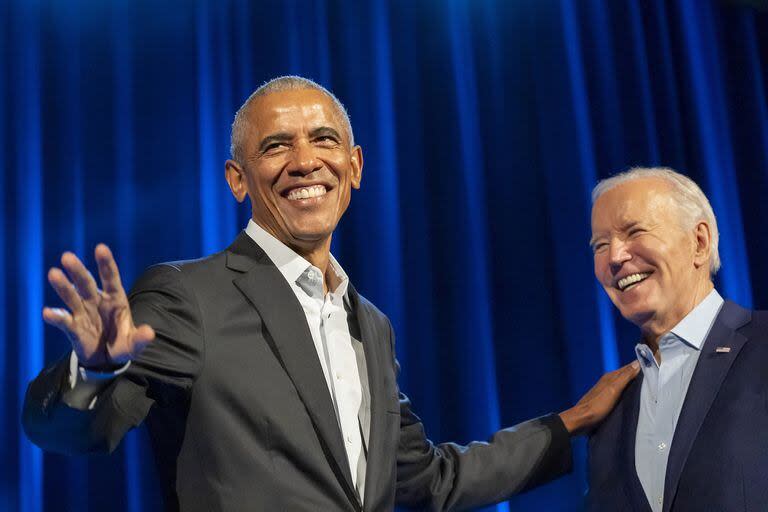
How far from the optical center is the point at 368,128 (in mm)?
3506

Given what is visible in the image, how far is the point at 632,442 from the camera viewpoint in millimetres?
2109

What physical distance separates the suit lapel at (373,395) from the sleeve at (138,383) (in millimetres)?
386

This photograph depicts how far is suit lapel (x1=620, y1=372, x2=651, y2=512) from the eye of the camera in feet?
6.63

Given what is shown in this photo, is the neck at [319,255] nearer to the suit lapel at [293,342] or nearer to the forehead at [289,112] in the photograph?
the suit lapel at [293,342]

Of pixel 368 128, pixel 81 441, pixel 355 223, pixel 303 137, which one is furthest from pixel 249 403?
pixel 368 128

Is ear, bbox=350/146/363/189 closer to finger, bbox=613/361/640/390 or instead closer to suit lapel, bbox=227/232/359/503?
suit lapel, bbox=227/232/359/503

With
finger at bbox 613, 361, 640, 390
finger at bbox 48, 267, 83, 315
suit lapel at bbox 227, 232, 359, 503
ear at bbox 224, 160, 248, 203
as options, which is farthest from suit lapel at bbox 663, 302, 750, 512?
finger at bbox 48, 267, 83, 315

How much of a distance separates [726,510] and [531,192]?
1.94 m

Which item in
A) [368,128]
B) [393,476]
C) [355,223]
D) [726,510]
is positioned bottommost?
[726,510]

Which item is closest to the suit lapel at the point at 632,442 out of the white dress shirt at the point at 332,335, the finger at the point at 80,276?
the white dress shirt at the point at 332,335

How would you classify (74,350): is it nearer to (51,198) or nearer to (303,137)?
(303,137)

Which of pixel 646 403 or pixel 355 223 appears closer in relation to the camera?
pixel 646 403

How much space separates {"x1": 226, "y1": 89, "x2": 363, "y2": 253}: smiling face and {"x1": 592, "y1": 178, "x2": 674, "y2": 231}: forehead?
2.46ft

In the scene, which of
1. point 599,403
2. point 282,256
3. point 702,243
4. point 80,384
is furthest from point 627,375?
point 80,384
